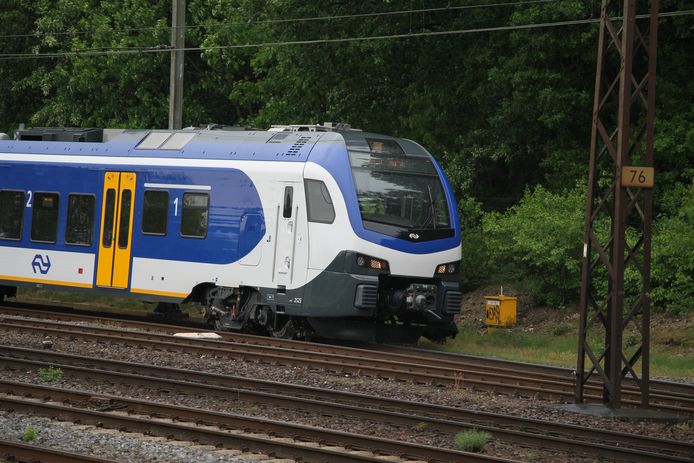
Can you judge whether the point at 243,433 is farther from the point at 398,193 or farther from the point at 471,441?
the point at 398,193

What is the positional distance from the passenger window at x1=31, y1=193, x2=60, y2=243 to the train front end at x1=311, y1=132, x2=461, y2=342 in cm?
637

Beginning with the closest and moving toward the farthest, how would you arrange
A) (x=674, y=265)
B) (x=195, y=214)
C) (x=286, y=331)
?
1. (x=286, y=331)
2. (x=195, y=214)
3. (x=674, y=265)

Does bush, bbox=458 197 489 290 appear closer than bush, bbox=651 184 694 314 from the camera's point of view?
No

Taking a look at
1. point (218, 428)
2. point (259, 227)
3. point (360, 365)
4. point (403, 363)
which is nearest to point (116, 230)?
point (259, 227)

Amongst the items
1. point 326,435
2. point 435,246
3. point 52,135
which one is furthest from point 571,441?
point 52,135

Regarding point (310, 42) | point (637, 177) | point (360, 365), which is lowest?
point (360, 365)

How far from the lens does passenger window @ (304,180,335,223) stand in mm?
19031

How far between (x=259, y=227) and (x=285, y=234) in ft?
1.97

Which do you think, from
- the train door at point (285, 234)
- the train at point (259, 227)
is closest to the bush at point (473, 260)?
the train at point (259, 227)

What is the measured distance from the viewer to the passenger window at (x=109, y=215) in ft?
72.8

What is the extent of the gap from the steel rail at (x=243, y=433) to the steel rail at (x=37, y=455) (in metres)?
1.58

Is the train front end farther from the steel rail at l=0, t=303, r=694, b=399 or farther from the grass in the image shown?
the grass

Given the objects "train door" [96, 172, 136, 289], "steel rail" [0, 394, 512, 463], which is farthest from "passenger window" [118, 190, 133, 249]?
"steel rail" [0, 394, 512, 463]

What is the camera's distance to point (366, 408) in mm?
12750
